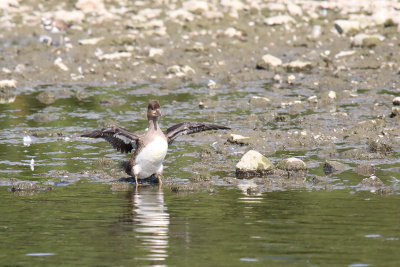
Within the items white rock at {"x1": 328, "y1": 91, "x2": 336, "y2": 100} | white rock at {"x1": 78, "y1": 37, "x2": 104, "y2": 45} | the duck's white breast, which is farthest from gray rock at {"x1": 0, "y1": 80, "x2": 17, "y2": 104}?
the duck's white breast

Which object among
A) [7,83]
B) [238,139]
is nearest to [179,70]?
[7,83]

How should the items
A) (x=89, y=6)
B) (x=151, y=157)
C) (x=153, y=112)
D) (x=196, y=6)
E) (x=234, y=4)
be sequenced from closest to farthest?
1. (x=151, y=157)
2. (x=153, y=112)
3. (x=196, y=6)
4. (x=234, y=4)
5. (x=89, y=6)

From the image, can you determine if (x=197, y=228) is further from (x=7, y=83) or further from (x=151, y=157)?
(x=7, y=83)

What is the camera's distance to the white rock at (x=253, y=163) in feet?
50.1

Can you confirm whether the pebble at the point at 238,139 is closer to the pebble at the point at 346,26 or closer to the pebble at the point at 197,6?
the pebble at the point at 346,26

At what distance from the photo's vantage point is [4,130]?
2036cm

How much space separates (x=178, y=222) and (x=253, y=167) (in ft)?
12.5

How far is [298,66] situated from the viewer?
27.1 metres

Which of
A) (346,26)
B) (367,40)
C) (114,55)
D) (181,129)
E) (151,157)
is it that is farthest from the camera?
(346,26)

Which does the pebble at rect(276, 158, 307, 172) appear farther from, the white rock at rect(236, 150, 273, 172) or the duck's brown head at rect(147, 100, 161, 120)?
the duck's brown head at rect(147, 100, 161, 120)

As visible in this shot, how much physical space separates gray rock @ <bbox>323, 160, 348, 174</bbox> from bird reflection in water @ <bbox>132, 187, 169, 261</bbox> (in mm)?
3308

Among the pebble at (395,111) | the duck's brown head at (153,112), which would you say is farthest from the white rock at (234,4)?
the duck's brown head at (153,112)

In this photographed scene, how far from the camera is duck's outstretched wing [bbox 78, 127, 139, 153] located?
50.7ft

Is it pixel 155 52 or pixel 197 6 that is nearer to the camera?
pixel 155 52
